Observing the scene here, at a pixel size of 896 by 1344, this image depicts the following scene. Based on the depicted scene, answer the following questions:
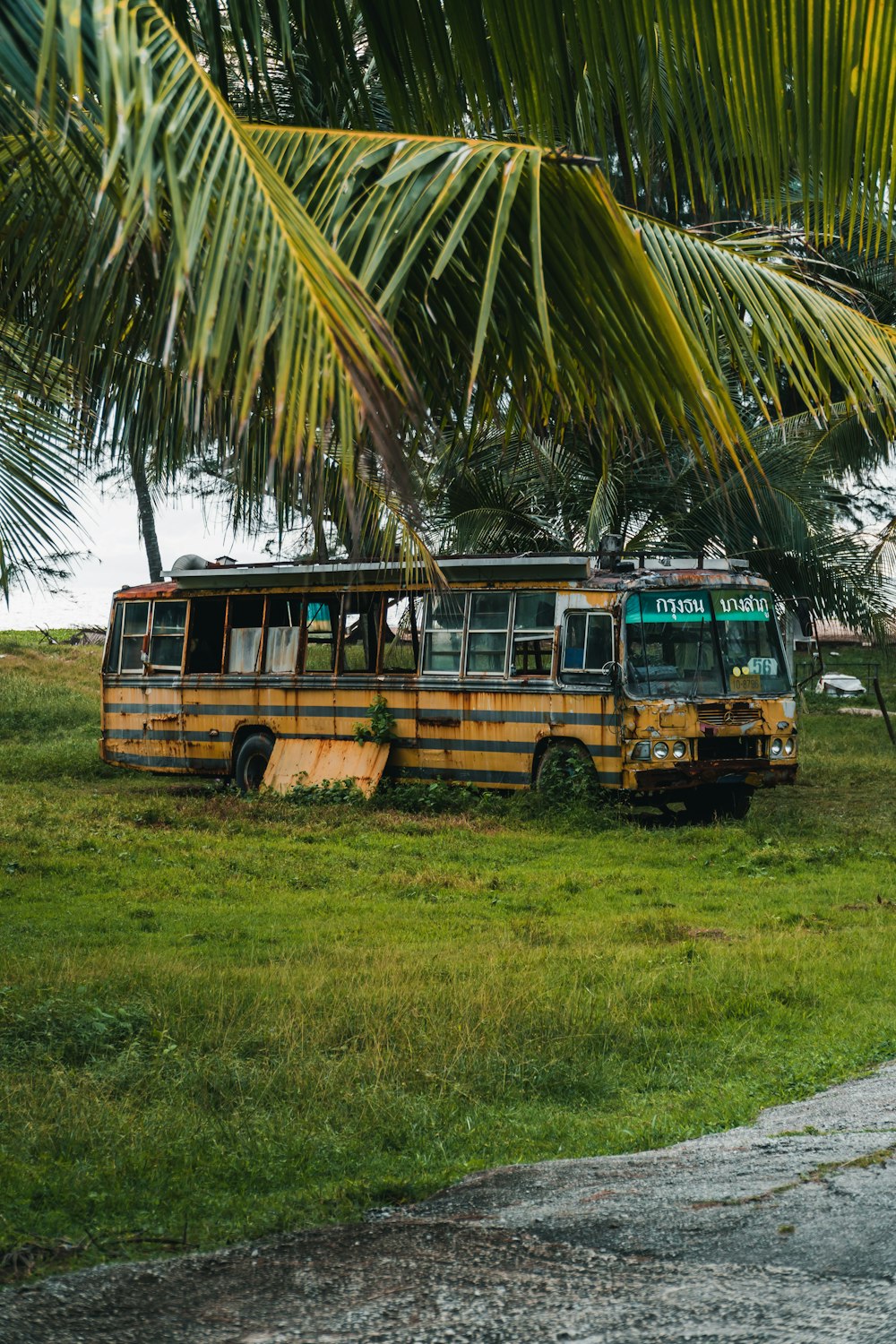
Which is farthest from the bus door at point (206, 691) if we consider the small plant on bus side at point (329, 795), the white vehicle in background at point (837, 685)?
the white vehicle in background at point (837, 685)

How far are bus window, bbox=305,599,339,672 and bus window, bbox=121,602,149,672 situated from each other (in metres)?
3.05

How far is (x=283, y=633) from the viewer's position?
58.6 ft

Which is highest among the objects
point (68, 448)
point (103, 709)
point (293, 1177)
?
point (68, 448)

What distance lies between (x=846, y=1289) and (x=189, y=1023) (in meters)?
4.13

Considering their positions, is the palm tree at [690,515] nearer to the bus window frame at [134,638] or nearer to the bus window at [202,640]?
the bus window at [202,640]

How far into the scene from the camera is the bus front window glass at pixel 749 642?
48.9 feet

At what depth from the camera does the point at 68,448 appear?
268 inches

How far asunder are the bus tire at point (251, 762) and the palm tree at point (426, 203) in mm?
13726

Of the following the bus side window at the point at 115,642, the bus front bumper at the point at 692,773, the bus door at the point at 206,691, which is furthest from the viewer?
the bus side window at the point at 115,642

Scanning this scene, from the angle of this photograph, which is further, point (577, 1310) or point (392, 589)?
point (392, 589)

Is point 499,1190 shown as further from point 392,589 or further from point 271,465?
point 392,589

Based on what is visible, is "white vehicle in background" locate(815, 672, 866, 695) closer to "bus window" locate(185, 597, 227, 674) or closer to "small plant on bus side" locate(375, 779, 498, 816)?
"bus window" locate(185, 597, 227, 674)

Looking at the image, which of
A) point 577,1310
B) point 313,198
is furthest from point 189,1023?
point 313,198

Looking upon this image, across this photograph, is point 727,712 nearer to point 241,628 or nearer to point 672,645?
point 672,645
